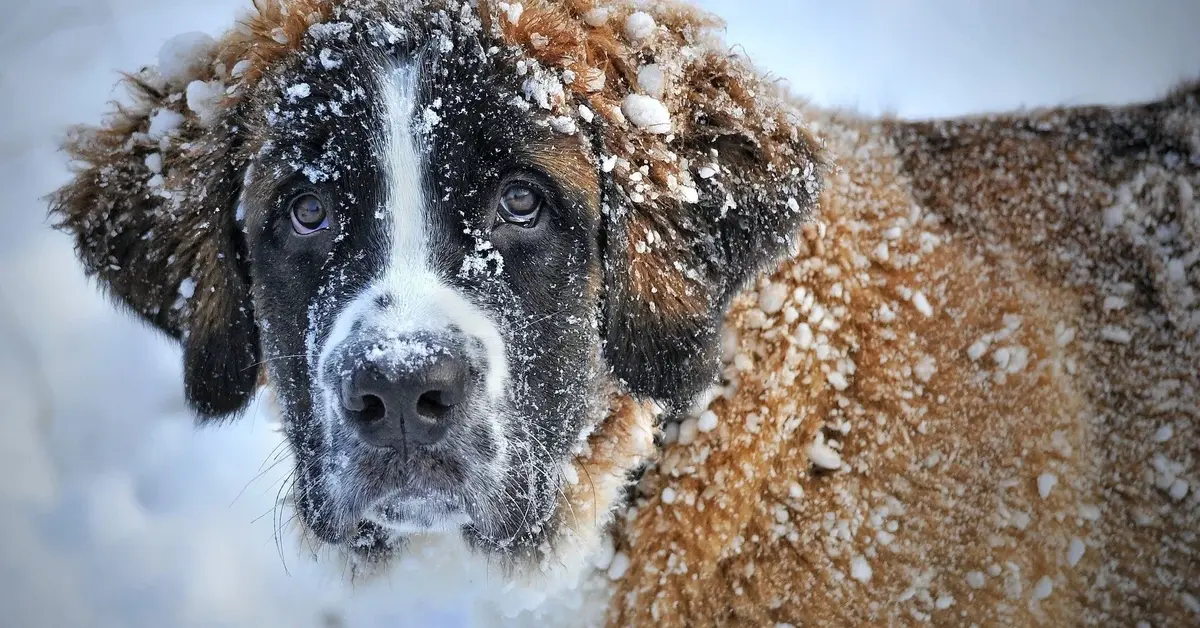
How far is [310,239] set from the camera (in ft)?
6.52

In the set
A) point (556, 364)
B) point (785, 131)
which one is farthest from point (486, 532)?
point (785, 131)

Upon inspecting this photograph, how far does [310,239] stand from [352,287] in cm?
21

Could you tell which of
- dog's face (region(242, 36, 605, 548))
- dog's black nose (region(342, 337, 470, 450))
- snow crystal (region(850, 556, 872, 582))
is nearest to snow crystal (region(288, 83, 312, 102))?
dog's face (region(242, 36, 605, 548))

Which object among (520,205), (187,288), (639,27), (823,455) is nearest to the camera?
(520,205)

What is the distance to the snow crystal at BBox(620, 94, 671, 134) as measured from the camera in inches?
77.4

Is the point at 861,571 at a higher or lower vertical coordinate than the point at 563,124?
lower

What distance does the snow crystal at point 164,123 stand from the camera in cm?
219

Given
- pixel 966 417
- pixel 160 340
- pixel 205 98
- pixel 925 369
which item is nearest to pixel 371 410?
pixel 205 98

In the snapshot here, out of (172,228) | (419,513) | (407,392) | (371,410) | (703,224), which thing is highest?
(703,224)

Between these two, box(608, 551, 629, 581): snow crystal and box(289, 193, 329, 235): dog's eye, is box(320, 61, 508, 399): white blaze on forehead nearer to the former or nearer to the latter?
box(289, 193, 329, 235): dog's eye

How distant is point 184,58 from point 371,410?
1.22 metres

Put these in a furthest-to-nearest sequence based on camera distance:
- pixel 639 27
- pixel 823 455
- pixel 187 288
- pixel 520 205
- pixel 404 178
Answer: pixel 187 288, pixel 823 455, pixel 639 27, pixel 520 205, pixel 404 178

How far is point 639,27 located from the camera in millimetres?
2059

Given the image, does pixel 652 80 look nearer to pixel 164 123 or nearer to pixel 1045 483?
pixel 164 123
